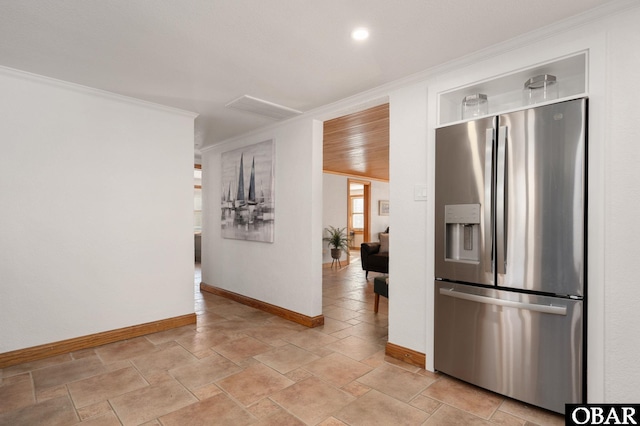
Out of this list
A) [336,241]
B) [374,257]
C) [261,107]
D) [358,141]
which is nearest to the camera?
[261,107]

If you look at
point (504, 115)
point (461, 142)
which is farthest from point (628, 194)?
point (461, 142)

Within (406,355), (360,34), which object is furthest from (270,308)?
(360,34)

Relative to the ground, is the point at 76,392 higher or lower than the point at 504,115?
lower

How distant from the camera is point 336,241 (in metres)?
8.46

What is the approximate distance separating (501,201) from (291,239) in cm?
248

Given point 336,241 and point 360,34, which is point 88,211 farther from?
point 336,241

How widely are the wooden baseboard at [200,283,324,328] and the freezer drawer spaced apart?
5.08ft

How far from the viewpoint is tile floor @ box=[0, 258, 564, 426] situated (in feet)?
6.92

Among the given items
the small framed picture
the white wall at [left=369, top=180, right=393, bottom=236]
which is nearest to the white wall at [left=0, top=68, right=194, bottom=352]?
the white wall at [left=369, top=180, right=393, bottom=236]

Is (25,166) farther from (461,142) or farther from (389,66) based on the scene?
(461,142)

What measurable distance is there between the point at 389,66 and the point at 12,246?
3.58 meters

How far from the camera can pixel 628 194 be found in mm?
1903

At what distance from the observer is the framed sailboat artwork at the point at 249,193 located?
4426mm

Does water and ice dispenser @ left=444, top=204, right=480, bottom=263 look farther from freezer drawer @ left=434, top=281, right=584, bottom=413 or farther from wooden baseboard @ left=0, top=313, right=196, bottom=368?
wooden baseboard @ left=0, top=313, right=196, bottom=368
